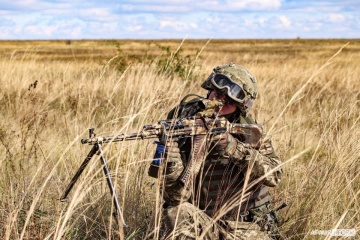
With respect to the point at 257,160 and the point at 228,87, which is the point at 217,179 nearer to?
the point at 257,160

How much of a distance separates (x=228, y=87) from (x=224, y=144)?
0.44 meters

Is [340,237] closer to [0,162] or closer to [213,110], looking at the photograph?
[213,110]

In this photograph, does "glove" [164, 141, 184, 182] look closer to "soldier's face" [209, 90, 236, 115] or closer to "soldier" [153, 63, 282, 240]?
"soldier" [153, 63, 282, 240]

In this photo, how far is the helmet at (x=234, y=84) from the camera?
311 cm

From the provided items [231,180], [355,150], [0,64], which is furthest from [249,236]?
[0,64]

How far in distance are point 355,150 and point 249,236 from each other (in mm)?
1178

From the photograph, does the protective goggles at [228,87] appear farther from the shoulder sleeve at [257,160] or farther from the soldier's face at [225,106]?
the shoulder sleeve at [257,160]

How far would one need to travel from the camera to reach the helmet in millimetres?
3105

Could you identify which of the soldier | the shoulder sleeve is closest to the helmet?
the soldier

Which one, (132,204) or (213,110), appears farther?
(132,204)

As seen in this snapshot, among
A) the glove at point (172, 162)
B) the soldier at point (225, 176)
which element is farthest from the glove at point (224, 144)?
the glove at point (172, 162)

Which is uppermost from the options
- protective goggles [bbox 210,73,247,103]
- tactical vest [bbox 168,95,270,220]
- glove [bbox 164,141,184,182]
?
protective goggles [bbox 210,73,247,103]

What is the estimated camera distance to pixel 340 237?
126 inches

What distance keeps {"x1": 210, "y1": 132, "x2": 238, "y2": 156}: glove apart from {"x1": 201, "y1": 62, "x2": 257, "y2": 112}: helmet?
372 millimetres
